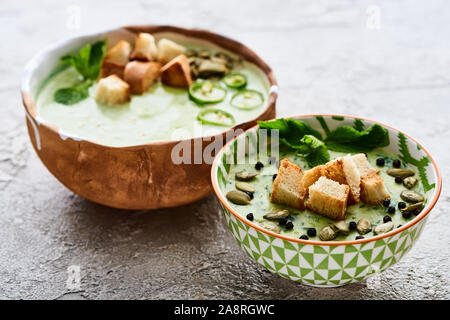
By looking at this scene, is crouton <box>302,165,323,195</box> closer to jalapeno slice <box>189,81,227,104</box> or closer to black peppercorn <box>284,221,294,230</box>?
black peppercorn <box>284,221,294,230</box>

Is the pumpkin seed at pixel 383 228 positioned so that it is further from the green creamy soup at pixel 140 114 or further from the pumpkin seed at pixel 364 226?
the green creamy soup at pixel 140 114

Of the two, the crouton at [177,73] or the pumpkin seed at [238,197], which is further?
the crouton at [177,73]

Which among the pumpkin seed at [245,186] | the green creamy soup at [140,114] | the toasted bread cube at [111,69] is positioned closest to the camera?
the pumpkin seed at [245,186]

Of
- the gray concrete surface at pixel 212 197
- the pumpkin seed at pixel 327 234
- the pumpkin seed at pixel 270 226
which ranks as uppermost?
the pumpkin seed at pixel 327 234

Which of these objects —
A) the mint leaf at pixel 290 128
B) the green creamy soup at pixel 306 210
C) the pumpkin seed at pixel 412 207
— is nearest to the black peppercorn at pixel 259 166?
the green creamy soup at pixel 306 210

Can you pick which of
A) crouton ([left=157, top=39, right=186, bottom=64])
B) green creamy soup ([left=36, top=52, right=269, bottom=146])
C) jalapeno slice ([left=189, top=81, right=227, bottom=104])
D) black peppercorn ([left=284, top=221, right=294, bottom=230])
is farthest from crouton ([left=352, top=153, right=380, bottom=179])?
crouton ([left=157, top=39, right=186, bottom=64])

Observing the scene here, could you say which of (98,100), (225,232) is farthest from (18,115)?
(225,232)

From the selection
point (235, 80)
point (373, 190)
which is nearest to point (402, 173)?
point (373, 190)
